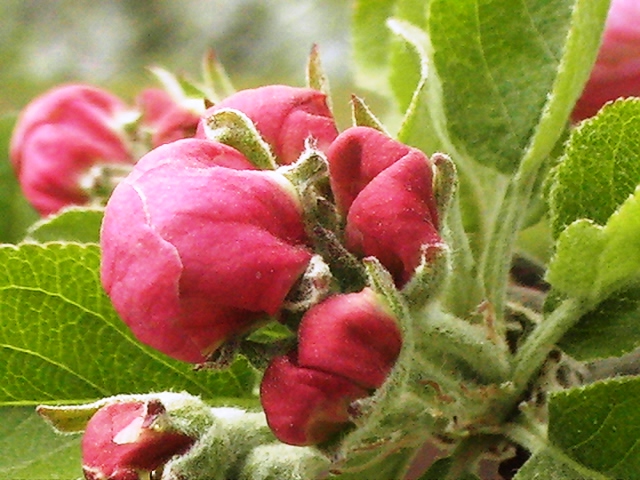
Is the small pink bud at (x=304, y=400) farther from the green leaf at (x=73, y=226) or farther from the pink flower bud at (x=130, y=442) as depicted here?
the green leaf at (x=73, y=226)

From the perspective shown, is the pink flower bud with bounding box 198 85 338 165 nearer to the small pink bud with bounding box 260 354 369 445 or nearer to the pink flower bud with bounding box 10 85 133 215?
the small pink bud with bounding box 260 354 369 445

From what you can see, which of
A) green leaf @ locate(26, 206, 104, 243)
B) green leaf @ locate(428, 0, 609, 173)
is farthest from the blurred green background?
green leaf @ locate(428, 0, 609, 173)

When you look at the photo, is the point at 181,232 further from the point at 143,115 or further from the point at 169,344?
the point at 143,115

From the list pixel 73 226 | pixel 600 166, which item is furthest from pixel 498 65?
pixel 73 226

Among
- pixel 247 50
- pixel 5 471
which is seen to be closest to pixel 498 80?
pixel 5 471

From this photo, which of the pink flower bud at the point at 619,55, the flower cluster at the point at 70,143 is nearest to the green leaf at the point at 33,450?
the flower cluster at the point at 70,143
